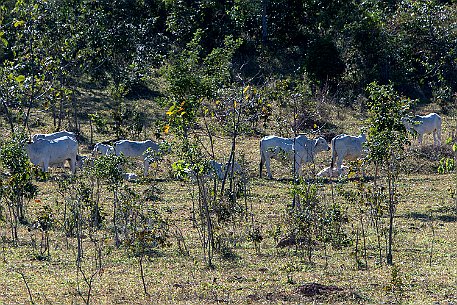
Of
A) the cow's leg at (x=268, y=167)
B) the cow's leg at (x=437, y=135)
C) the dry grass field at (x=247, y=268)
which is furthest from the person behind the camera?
the cow's leg at (x=437, y=135)

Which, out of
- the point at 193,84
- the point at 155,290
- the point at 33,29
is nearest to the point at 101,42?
the point at 33,29

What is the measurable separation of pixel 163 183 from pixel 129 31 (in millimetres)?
13248

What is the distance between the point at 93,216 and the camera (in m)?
17.9

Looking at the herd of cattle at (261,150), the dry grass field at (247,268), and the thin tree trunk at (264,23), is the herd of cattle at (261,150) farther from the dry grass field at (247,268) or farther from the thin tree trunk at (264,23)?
the thin tree trunk at (264,23)

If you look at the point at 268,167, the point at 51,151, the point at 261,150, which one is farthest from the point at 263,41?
the point at 51,151

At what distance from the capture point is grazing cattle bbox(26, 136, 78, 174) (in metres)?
23.9

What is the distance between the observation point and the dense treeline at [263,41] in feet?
101

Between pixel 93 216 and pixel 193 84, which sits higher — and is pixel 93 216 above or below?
below

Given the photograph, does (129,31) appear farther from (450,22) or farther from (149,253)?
(149,253)

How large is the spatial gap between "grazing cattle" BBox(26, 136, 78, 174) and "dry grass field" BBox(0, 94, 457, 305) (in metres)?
2.80

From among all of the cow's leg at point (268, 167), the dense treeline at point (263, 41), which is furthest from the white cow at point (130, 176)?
the dense treeline at point (263, 41)

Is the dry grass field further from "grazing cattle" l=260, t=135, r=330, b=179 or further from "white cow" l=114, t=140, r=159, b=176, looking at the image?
"white cow" l=114, t=140, r=159, b=176

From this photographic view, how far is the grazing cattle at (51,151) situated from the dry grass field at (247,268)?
280cm

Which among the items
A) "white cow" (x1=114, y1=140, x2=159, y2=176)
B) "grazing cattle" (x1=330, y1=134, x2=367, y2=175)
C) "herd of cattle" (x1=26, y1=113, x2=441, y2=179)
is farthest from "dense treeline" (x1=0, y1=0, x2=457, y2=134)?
"grazing cattle" (x1=330, y1=134, x2=367, y2=175)
